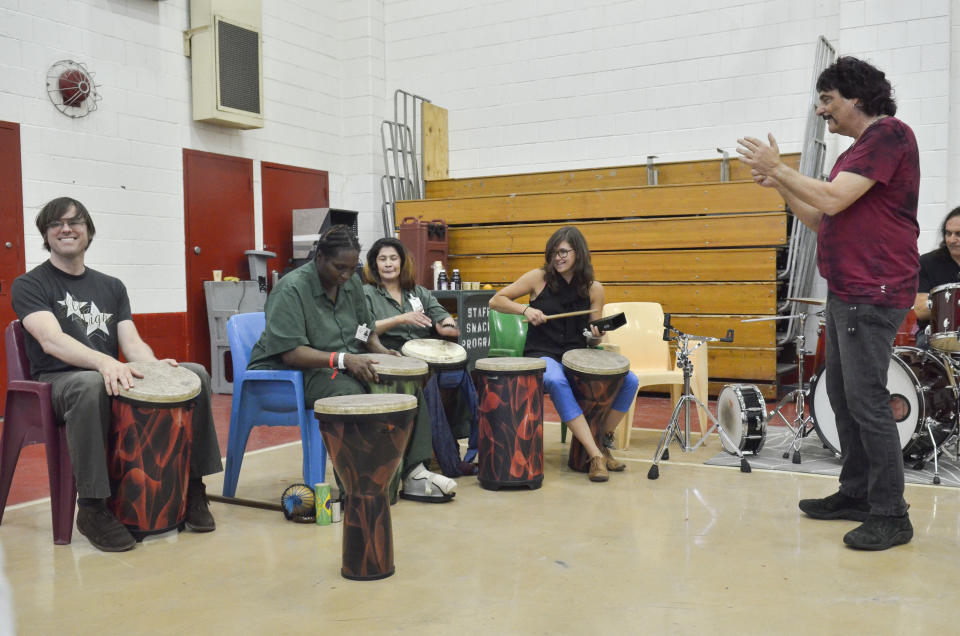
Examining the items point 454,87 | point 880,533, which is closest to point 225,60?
point 454,87

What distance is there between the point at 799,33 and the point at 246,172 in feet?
16.7

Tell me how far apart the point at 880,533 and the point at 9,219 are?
5675 mm

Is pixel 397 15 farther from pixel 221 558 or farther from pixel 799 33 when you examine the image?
pixel 221 558

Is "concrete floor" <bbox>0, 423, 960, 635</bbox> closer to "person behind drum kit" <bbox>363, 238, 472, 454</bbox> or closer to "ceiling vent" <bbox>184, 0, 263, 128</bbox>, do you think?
"person behind drum kit" <bbox>363, 238, 472, 454</bbox>

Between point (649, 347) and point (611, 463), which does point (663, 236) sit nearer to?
point (649, 347)

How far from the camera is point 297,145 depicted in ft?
26.6

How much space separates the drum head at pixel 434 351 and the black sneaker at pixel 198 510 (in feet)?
3.58

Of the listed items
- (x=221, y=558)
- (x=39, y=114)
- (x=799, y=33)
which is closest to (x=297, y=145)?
(x=39, y=114)

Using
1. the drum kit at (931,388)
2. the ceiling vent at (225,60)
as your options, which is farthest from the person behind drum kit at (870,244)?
the ceiling vent at (225,60)

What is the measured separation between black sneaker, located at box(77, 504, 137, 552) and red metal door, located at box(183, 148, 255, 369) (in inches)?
167

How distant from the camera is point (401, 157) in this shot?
8.59 meters

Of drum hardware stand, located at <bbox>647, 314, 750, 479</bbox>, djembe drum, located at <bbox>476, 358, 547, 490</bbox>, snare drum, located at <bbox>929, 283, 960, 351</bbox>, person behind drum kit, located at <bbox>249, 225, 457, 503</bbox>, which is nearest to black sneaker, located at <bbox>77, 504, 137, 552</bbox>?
person behind drum kit, located at <bbox>249, 225, 457, 503</bbox>

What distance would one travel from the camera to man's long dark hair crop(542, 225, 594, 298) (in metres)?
4.22

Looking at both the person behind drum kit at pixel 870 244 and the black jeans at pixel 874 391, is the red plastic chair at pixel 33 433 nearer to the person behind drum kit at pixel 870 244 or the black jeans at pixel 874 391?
the person behind drum kit at pixel 870 244
